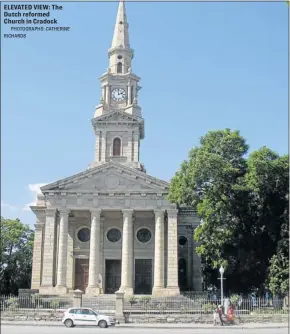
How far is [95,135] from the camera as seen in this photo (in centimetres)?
5678

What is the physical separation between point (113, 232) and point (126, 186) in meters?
5.57


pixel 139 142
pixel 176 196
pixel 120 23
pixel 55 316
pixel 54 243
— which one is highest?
pixel 120 23

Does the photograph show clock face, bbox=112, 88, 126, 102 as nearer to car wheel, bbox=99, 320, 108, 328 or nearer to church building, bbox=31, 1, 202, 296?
church building, bbox=31, 1, 202, 296

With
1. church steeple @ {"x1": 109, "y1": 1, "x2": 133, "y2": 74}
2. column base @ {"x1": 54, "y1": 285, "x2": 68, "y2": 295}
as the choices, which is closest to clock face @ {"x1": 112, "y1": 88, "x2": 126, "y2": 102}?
church steeple @ {"x1": 109, "y1": 1, "x2": 133, "y2": 74}

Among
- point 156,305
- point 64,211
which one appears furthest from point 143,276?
point 156,305

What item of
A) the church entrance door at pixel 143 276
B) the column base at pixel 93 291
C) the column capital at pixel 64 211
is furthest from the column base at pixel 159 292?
the column capital at pixel 64 211

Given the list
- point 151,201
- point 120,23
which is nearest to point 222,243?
point 151,201

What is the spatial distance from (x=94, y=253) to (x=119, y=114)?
17.8 metres

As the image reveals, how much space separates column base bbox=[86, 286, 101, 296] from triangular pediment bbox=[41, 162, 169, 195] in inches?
326

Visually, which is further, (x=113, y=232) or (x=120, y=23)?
(x=120, y=23)

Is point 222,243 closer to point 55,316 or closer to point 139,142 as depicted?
point 55,316

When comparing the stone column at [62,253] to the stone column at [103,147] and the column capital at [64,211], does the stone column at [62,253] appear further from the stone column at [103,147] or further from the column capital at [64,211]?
the stone column at [103,147]

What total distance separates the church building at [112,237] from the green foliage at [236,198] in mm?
5450

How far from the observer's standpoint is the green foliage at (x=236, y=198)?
37531 mm
